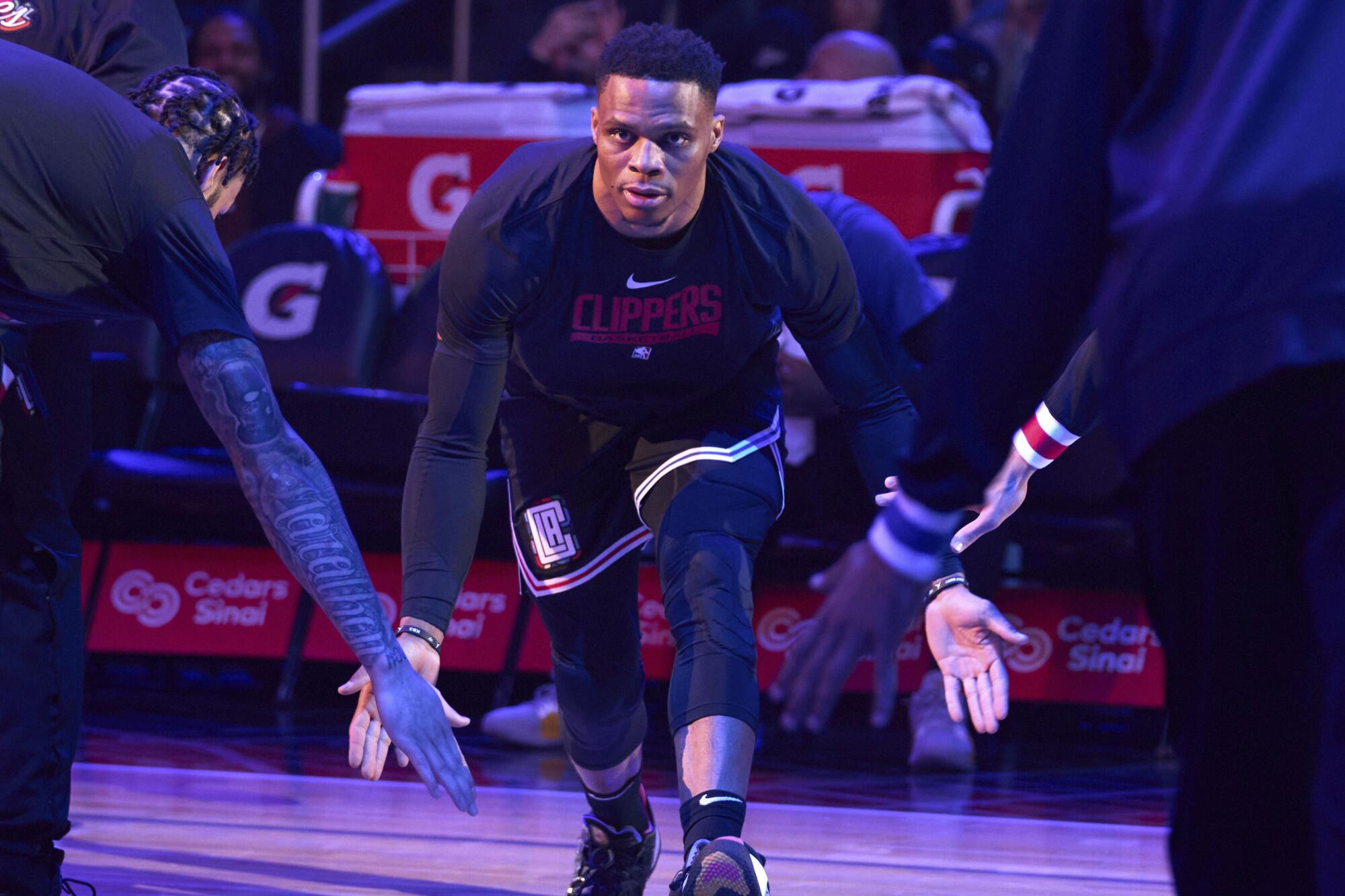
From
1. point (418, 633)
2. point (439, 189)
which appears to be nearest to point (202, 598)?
point (439, 189)

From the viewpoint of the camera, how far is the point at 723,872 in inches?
114

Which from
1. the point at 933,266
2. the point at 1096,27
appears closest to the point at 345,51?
the point at 933,266

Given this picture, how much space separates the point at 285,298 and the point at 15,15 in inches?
112

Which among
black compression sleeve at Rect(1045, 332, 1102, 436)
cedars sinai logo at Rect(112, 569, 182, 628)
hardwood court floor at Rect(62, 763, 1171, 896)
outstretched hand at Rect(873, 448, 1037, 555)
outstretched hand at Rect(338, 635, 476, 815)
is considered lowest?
cedars sinai logo at Rect(112, 569, 182, 628)

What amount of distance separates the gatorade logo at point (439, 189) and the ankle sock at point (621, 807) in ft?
12.1

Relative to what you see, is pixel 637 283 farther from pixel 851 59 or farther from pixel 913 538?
pixel 851 59

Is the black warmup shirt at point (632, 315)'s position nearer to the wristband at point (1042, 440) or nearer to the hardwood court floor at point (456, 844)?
the wristband at point (1042, 440)

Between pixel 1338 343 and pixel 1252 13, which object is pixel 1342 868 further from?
pixel 1252 13

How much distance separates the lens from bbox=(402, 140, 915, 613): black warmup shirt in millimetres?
3281

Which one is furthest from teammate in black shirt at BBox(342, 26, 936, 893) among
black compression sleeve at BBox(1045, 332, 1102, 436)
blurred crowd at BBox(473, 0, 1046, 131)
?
blurred crowd at BBox(473, 0, 1046, 131)

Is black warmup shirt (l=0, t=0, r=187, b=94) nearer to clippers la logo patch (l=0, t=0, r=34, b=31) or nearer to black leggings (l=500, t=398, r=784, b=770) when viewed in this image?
clippers la logo patch (l=0, t=0, r=34, b=31)

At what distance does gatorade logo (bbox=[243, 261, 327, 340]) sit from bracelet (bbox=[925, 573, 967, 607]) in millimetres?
3922

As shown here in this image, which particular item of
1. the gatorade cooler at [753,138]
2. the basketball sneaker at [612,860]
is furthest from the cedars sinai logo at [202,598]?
the basketball sneaker at [612,860]

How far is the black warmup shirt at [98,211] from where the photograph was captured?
2513mm
